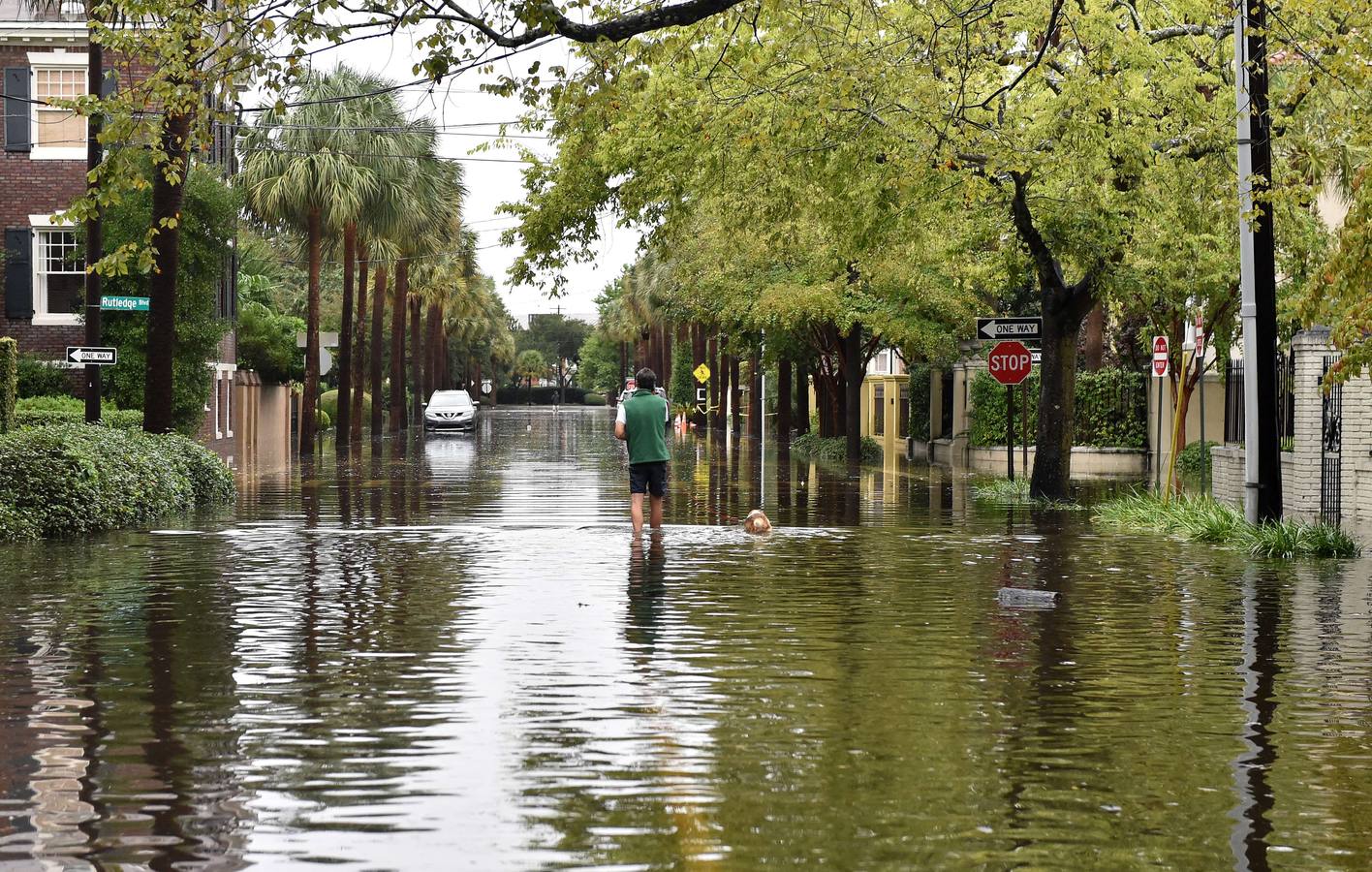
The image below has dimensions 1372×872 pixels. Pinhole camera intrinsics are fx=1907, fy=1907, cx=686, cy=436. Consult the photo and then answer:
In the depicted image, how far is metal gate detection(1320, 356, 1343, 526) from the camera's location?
23375 mm

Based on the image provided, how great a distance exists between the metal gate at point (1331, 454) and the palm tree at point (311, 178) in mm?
30310

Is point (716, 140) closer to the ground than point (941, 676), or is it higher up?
higher up

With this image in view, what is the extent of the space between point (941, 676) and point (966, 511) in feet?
53.6

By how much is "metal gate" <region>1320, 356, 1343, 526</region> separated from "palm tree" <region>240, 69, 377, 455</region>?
30310 mm

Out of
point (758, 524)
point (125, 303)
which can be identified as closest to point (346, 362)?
point (125, 303)

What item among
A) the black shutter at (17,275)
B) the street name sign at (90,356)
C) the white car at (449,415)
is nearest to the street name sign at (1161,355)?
the street name sign at (90,356)

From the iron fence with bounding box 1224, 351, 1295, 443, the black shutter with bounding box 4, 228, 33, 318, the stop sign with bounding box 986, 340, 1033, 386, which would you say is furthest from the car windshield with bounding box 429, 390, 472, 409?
the iron fence with bounding box 1224, 351, 1295, 443

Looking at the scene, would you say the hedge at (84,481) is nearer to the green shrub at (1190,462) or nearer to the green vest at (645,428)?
the green vest at (645,428)

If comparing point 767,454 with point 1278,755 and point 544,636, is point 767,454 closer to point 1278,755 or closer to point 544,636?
point 544,636

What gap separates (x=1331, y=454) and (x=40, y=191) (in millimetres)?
27304

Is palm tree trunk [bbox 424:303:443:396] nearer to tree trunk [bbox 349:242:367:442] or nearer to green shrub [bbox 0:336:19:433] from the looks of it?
tree trunk [bbox 349:242:367:442]

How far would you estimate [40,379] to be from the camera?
38031 mm

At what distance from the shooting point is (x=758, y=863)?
6.14 meters

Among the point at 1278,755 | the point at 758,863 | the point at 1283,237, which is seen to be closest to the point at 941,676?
the point at 1278,755
